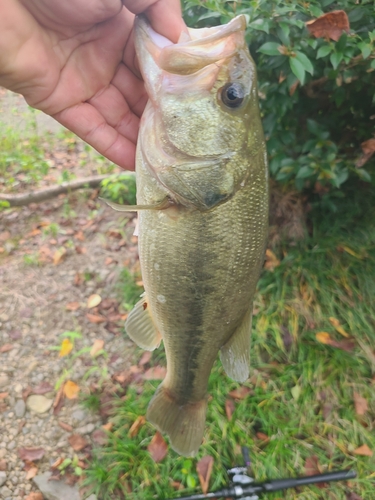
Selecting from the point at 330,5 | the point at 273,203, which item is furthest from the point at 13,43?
the point at 273,203

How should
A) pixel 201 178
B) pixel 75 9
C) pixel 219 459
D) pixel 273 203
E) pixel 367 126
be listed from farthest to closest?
1. pixel 273 203
2. pixel 367 126
3. pixel 219 459
4. pixel 75 9
5. pixel 201 178

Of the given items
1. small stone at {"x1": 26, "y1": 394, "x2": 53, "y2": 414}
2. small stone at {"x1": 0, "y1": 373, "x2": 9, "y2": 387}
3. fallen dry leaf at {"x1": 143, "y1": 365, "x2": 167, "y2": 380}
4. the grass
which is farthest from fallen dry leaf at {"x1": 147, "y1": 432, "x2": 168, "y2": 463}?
small stone at {"x1": 0, "y1": 373, "x2": 9, "y2": 387}

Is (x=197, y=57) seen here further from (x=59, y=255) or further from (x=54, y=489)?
(x=59, y=255)

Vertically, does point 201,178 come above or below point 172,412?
above

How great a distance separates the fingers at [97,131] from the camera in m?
2.07

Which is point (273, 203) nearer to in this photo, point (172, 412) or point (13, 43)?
point (172, 412)

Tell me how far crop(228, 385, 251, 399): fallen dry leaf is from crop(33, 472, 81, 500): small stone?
3.86ft

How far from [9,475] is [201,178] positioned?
7.74 ft

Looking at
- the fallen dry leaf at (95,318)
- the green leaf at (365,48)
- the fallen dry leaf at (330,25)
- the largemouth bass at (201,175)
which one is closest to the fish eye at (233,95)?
the largemouth bass at (201,175)

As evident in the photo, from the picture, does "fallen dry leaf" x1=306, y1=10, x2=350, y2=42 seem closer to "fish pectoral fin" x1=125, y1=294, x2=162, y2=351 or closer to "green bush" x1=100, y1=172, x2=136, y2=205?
"fish pectoral fin" x1=125, y1=294, x2=162, y2=351

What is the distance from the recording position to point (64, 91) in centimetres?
200

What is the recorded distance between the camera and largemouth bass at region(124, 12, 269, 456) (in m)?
1.56

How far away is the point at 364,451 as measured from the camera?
2.70 metres

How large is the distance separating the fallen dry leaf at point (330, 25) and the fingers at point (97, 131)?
1.10 metres
